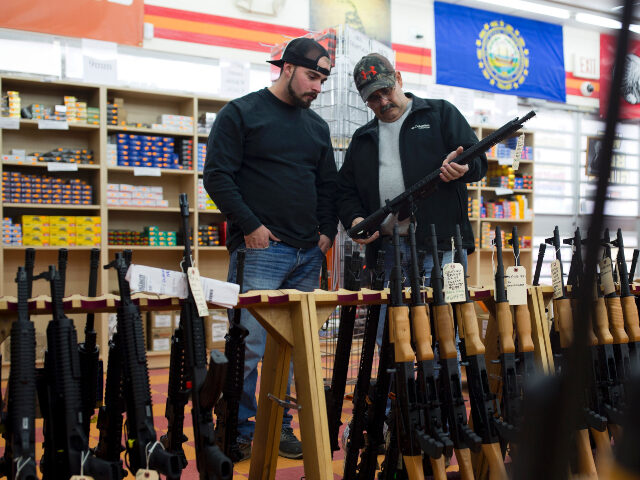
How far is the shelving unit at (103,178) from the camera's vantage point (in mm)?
5152

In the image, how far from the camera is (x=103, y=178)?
203 inches

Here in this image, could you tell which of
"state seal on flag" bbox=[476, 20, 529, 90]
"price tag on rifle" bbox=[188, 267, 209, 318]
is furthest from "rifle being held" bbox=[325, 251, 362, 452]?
"state seal on flag" bbox=[476, 20, 529, 90]

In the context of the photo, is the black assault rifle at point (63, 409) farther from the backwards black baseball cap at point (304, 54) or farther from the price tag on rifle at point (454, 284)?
the backwards black baseball cap at point (304, 54)

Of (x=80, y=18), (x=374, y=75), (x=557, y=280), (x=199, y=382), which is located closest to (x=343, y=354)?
(x=199, y=382)

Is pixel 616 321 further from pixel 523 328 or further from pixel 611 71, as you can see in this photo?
pixel 611 71

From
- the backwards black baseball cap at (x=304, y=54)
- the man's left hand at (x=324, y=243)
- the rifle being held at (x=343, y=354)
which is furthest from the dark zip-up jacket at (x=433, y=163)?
the rifle being held at (x=343, y=354)

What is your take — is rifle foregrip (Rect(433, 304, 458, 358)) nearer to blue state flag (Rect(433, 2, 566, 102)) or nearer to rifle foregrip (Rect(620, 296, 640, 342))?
rifle foregrip (Rect(620, 296, 640, 342))

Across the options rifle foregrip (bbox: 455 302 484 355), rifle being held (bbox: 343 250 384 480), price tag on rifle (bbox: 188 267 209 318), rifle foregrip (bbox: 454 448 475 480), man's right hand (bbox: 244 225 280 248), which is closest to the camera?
price tag on rifle (bbox: 188 267 209 318)

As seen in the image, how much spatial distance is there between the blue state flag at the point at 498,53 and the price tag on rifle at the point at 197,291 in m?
6.85

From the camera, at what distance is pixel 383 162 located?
278cm

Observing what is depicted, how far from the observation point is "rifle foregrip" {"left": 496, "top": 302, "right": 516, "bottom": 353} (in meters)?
2.10

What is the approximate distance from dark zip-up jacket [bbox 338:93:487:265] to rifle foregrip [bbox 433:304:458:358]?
616 mm

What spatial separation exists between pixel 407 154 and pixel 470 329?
937 millimetres

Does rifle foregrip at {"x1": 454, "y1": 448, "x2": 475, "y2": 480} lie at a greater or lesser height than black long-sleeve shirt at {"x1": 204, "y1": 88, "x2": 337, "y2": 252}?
lesser
